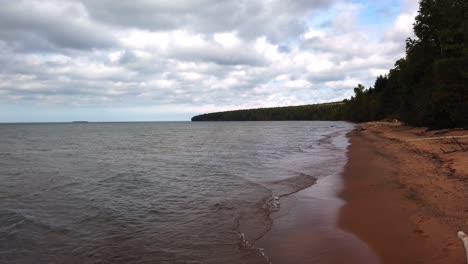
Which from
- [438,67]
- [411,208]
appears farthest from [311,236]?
[438,67]

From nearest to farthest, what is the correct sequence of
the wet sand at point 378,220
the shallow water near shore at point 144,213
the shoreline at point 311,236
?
the wet sand at point 378,220, the shoreline at point 311,236, the shallow water near shore at point 144,213

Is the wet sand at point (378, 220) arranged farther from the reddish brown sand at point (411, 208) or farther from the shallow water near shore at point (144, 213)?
the shallow water near shore at point (144, 213)

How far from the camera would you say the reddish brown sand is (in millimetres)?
6359

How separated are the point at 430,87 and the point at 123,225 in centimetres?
3511

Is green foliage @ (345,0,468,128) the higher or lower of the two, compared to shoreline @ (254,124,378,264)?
A: higher

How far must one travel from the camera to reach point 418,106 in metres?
37.0

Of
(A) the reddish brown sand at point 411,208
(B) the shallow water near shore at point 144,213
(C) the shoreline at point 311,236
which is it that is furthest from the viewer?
(B) the shallow water near shore at point 144,213

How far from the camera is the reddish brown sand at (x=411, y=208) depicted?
6.36 metres

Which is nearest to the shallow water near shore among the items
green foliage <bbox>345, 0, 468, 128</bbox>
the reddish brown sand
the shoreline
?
the shoreline

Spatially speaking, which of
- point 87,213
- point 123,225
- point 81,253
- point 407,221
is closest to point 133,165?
point 87,213

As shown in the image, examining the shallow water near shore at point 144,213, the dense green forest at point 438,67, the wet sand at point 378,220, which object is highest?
the dense green forest at point 438,67

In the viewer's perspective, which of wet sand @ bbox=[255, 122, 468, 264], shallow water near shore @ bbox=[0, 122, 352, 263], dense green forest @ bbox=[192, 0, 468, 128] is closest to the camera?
wet sand @ bbox=[255, 122, 468, 264]

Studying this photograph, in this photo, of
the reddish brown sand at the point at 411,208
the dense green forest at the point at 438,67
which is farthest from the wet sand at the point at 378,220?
the dense green forest at the point at 438,67

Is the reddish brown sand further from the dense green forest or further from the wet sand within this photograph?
the dense green forest
